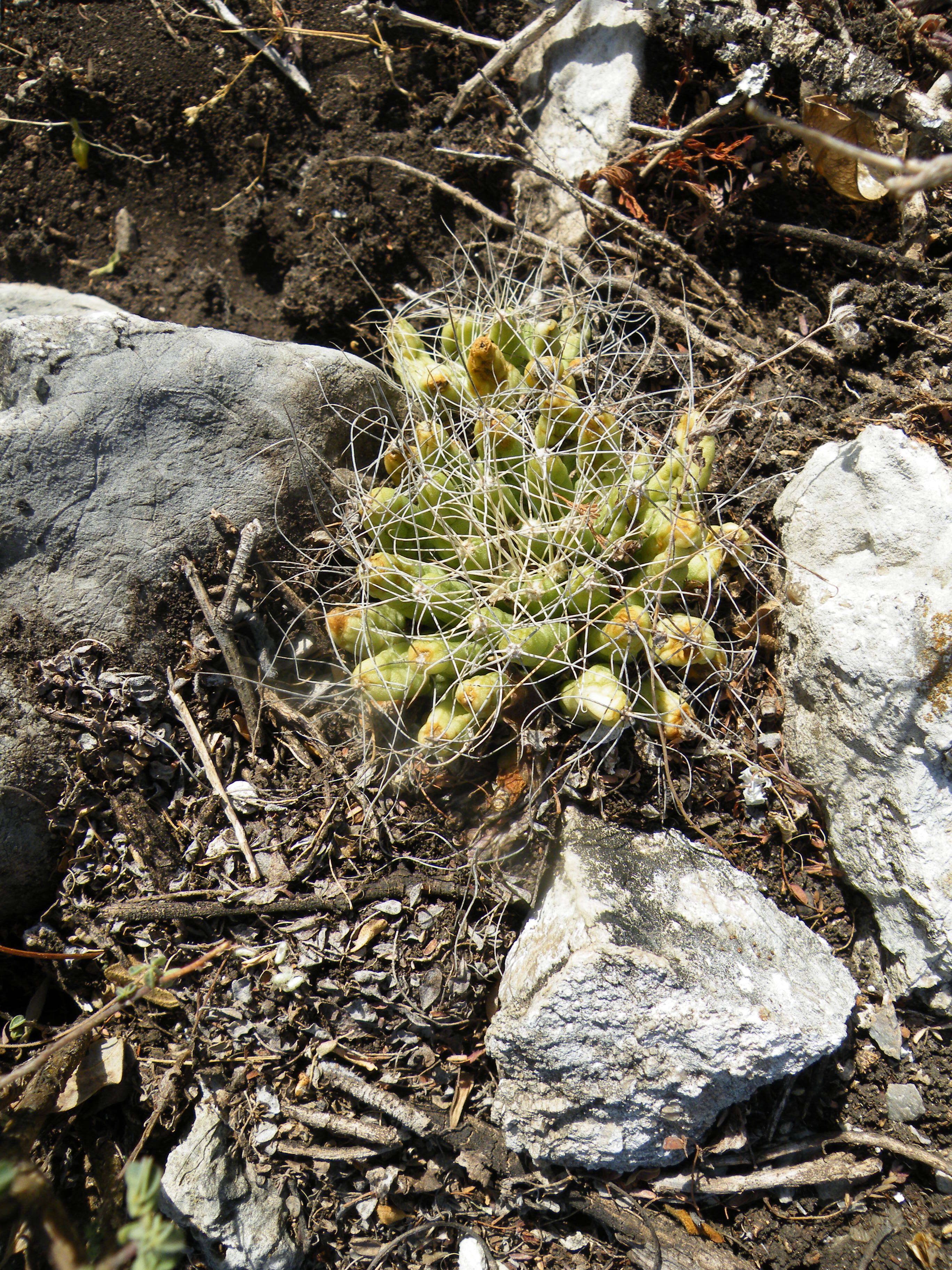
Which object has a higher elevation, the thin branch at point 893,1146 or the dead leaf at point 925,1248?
the thin branch at point 893,1146

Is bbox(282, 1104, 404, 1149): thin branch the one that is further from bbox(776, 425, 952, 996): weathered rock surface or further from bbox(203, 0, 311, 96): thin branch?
bbox(203, 0, 311, 96): thin branch

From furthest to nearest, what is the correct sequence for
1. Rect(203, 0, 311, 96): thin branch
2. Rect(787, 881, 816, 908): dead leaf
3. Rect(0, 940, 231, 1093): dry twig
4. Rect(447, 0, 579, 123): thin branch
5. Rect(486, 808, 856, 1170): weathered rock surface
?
Rect(203, 0, 311, 96): thin branch → Rect(447, 0, 579, 123): thin branch → Rect(787, 881, 816, 908): dead leaf → Rect(486, 808, 856, 1170): weathered rock surface → Rect(0, 940, 231, 1093): dry twig

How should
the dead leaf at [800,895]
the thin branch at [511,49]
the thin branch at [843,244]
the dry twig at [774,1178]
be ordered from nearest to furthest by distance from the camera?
1. the dry twig at [774,1178]
2. the dead leaf at [800,895]
3. the thin branch at [843,244]
4. the thin branch at [511,49]

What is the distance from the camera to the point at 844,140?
300 cm

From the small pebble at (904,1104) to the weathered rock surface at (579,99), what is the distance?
3.29m

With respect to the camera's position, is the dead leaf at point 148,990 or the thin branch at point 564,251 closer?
the dead leaf at point 148,990

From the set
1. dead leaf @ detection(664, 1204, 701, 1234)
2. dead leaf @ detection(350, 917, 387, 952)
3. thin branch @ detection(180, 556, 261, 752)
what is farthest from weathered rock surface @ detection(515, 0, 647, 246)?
dead leaf @ detection(664, 1204, 701, 1234)

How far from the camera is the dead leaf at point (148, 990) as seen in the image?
2.51 m

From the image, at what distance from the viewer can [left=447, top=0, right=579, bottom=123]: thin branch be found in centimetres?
323

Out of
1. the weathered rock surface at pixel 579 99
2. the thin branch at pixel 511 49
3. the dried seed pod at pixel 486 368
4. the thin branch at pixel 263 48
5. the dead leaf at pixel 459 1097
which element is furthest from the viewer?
the thin branch at pixel 263 48

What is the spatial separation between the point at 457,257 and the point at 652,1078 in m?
3.19

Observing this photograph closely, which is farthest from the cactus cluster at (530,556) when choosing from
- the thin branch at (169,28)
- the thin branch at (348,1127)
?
the thin branch at (169,28)

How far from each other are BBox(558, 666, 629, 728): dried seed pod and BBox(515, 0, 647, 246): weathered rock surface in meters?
2.00

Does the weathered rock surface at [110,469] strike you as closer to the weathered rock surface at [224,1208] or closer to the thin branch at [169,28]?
the weathered rock surface at [224,1208]
